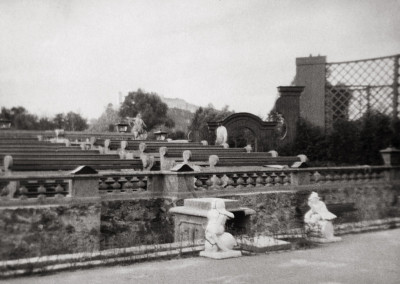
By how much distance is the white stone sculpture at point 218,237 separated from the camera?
786 centimetres

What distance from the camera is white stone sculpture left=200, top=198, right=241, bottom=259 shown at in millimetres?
7863

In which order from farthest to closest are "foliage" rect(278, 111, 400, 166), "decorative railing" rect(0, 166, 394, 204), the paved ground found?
1. "foliage" rect(278, 111, 400, 166)
2. "decorative railing" rect(0, 166, 394, 204)
3. the paved ground

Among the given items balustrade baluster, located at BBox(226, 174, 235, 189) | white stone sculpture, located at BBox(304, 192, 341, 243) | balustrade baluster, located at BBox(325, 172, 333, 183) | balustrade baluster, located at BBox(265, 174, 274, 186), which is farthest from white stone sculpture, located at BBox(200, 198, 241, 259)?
balustrade baluster, located at BBox(325, 172, 333, 183)

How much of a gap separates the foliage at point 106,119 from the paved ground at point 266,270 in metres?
44.4

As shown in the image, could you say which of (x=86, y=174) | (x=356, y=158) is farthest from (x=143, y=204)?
(x=356, y=158)

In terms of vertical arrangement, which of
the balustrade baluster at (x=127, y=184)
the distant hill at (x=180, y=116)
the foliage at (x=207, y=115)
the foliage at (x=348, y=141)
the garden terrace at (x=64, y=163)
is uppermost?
the distant hill at (x=180, y=116)

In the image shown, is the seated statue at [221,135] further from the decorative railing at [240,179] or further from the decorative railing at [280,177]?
the decorative railing at [240,179]

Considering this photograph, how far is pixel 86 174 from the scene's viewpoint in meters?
10.8

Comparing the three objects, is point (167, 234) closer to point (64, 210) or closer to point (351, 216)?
point (64, 210)

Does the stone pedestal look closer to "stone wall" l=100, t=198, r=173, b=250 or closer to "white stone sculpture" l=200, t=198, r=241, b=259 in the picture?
"white stone sculpture" l=200, t=198, r=241, b=259

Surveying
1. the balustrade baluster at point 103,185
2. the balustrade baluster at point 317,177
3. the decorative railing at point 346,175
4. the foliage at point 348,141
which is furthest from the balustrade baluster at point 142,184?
the foliage at point 348,141

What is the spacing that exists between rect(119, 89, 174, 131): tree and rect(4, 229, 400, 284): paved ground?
44.2m

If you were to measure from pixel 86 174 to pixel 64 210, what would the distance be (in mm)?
922

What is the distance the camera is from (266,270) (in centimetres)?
696
